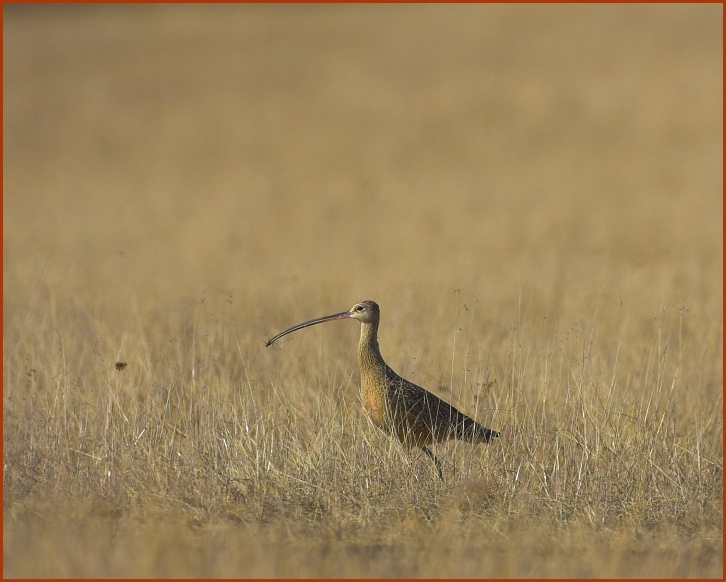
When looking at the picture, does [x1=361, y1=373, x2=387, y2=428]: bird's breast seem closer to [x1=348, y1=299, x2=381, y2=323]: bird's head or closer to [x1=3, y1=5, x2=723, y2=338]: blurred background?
[x1=348, y1=299, x2=381, y2=323]: bird's head

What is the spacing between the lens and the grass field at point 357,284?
6223mm

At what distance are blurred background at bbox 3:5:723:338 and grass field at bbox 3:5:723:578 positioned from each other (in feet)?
0.35

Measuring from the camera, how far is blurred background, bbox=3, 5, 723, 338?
13.8 metres

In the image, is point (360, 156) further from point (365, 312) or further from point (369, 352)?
point (369, 352)

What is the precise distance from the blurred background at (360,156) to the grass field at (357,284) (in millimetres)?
105

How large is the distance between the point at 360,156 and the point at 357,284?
34.8ft

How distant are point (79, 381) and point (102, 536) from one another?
3095mm

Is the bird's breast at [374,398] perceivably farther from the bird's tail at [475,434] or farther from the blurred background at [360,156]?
the blurred background at [360,156]

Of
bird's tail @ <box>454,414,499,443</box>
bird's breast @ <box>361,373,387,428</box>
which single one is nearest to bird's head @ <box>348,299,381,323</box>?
bird's breast @ <box>361,373,387,428</box>

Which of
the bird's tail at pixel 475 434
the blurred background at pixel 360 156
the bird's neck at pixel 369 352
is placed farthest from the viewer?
the blurred background at pixel 360 156

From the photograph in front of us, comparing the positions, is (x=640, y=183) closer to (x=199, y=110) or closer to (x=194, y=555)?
(x=199, y=110)

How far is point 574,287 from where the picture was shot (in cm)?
1244

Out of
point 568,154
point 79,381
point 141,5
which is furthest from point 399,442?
point 141,5

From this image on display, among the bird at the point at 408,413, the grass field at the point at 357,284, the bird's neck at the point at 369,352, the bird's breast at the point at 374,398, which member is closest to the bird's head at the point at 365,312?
the bird's neck at the point at 369,352
